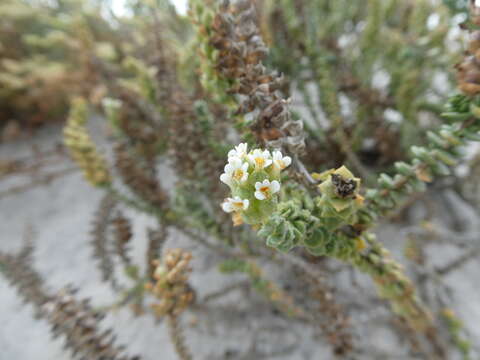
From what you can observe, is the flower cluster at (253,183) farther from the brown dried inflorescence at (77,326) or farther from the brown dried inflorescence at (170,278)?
the brown dried inflorescence at (77,326)

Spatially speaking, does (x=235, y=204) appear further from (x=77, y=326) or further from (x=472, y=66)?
(x=77, y=326)

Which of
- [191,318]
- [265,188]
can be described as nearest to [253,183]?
[265,188]

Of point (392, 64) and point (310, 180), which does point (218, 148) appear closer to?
point (310, 180)

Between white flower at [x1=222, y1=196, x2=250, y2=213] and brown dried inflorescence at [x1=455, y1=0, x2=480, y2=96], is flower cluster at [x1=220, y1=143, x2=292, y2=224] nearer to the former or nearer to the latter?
white flower at [x1=222, y1=196, x2=250, y2=213]

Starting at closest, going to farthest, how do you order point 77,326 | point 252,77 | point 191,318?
1. point 252,77
2. point 77,326
3. point 191,318

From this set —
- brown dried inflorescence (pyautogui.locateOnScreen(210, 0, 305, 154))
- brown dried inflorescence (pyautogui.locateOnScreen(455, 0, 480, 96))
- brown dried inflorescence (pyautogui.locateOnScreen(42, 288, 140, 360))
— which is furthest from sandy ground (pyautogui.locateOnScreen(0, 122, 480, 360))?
brown dried inflorescence (pyautogui.locateOnScreen(455, 0, 480, 96))

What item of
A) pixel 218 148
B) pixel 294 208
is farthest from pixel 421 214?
pixel 294 208
